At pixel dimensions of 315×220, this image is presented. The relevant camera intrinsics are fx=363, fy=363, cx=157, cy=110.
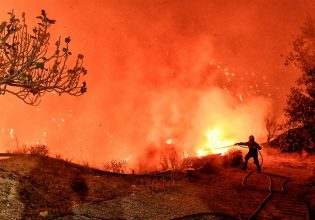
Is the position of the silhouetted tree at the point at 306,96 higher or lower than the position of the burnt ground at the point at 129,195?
higher

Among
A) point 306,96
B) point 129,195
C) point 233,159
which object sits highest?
point 306,96

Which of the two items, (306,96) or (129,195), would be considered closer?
(129,195)

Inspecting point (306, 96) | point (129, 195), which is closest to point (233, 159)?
point (306, 96)

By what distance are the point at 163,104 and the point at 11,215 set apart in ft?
105


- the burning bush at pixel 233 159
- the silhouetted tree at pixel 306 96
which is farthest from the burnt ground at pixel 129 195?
the silhouetted tree at pixel 306 96

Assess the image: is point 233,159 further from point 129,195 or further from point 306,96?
point 129,195

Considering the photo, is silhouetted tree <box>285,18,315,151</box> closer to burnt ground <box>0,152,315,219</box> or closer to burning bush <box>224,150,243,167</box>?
burning bush <box>224,150,243,167</box>

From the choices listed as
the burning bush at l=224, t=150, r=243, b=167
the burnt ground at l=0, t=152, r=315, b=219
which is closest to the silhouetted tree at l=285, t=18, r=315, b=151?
the burning bush at l=224, t=150, r=243, b=167

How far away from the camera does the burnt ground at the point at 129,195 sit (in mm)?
7930

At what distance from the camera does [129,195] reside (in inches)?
365

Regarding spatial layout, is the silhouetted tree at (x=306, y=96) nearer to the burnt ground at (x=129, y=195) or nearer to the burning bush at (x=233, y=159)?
the burning bush at (x=233, y=159)

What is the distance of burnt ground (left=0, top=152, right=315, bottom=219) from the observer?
26.0 ft

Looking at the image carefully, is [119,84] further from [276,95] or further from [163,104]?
[276,95]

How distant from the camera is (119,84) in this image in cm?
5022
